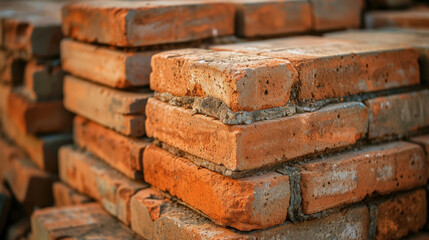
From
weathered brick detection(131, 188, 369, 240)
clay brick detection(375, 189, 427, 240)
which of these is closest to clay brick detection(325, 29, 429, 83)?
clay brick detection(375, 189, 427, 240)

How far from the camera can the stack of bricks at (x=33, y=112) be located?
12.5 feet

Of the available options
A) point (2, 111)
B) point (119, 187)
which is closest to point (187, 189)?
point (119, 187)

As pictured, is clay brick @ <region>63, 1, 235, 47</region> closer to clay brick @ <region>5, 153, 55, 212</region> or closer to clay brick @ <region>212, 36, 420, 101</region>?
clay brick @ <region>212, 36, 420, 101</region>

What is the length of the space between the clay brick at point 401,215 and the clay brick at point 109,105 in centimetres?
132

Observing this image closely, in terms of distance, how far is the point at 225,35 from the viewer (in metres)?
3.25

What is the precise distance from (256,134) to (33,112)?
2.07 m

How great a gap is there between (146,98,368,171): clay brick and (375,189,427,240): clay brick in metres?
0.41

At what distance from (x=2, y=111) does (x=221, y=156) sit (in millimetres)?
2776

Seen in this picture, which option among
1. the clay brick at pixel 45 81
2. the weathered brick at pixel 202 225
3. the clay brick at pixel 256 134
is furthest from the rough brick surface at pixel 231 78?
the clay brick at pixel 45 81

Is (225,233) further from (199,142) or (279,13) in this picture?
(279,13)

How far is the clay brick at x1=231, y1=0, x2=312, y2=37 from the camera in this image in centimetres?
330

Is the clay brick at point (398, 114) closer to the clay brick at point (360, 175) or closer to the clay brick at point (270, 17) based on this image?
the clay brick at point (360, 175)

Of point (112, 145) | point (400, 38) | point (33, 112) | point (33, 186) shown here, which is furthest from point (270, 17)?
point (33, 186)

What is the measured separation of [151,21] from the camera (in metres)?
A: 2.92
